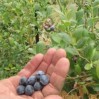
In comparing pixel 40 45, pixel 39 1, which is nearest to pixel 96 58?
pixel 40 45

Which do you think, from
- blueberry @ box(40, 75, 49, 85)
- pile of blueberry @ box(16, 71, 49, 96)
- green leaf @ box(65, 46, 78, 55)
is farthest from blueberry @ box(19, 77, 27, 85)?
green leaf @ box(65, 46, 78, 55)

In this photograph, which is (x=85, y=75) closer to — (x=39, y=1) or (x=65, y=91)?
(x=65, y=91)

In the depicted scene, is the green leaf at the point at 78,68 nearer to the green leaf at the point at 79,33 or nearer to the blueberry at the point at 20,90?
the green leaf at the point at 79,33

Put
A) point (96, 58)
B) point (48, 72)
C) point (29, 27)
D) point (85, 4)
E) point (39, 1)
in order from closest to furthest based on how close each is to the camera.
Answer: point (96, 58)
point (48, 72)
point (85, 4)
point (29, 27)
point (39, 1)

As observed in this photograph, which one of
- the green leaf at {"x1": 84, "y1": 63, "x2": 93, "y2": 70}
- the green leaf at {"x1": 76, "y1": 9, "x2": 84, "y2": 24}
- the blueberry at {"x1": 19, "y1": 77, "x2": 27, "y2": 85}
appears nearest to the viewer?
the green leaf at {"x1": 84, "y1": 63, "x2": 93, "y2": 70}

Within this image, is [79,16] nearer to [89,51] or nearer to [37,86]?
[89,51]

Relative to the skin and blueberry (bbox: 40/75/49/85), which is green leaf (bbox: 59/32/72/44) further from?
blueberry (bbox: 40/75/49/85)
